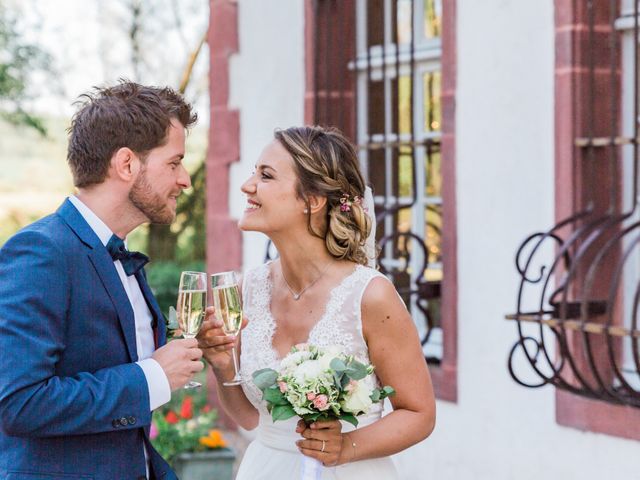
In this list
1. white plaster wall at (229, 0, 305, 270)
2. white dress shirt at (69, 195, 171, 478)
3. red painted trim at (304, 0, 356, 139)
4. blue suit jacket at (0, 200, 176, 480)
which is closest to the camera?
blue suit jacket at (0, 200, 176, 480)

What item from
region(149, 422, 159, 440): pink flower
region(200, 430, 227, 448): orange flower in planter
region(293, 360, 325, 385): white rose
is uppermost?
region(293, 360, 325, 385): white rose

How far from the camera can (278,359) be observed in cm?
346

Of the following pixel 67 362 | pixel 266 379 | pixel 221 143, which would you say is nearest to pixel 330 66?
pixel 221 143

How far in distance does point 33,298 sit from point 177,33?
10552 mm

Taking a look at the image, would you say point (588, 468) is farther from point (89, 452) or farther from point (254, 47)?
point (254, 47)

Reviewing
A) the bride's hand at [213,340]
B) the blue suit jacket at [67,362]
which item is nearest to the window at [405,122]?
the bride's hand at [213,340]

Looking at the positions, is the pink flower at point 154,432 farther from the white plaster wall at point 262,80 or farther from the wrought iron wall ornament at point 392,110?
the white plaster wall at point 262,80

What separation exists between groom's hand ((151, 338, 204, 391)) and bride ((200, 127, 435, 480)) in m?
0.25

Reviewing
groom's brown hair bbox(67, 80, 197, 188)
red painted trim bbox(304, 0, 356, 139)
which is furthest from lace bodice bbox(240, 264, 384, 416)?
red painted trim bbox(304, 0, 356, 139)

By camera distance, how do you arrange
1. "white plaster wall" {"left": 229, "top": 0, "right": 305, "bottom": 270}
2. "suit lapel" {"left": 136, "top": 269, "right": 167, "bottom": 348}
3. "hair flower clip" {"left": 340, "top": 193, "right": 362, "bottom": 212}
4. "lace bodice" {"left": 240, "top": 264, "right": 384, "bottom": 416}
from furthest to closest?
"white plaster wall" {"left": 229, "top": 0, "right": 305, "bottom": 270}, "hair flower clip" {"left": 340, "top": 193, "right": 362, "bottom": 212}, "lace bodice" {"left": 240, "top": 264, "right": 384, "bottom": 416}, "suit lapel" {"left": 136, "top": 269, "right": 167, "bottom": 348}

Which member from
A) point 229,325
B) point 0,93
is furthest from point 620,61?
point 0,93

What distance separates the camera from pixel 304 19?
21.5ft

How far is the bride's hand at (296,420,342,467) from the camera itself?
2916 millimetres

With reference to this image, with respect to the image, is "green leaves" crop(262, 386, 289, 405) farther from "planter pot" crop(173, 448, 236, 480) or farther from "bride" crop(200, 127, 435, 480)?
"planter pot" crop(173, 448, 236, 480)
